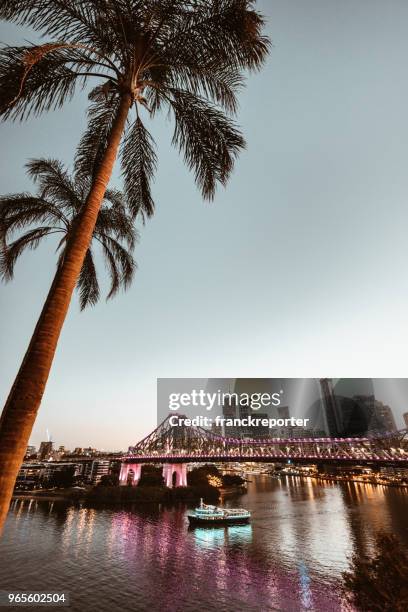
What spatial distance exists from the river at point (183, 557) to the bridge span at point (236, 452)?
882 centimetres

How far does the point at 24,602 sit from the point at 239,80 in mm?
30065

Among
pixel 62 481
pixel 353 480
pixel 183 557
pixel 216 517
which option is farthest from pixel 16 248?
pixel 353 480

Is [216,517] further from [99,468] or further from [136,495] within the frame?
[99,468]

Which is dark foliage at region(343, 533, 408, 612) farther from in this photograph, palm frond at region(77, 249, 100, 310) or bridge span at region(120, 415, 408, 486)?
bridge span at region(120, 415, 408, 486)

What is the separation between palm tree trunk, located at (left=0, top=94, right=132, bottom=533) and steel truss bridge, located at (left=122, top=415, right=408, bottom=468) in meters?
55.5

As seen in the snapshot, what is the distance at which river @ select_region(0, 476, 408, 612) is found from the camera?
69.0 ft

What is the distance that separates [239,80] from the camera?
291 inches

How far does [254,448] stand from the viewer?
108 meters

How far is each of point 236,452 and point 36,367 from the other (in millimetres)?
90507

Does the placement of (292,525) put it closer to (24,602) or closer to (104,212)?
(24,602)

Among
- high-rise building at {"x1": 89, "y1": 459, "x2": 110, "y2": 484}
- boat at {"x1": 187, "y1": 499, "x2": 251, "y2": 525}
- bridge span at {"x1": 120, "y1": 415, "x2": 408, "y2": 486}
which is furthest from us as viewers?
high-rise building at {"x1": 89, "y1": 459, "x2": 110, "y2": 484}

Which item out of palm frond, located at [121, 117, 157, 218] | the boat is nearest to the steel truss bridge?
the boat

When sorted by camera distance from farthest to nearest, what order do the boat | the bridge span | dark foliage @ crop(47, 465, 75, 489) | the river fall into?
1. dark foliage @ crop(47, 465, 75, 489)
2. the bridge span
3. the boat
4. the river

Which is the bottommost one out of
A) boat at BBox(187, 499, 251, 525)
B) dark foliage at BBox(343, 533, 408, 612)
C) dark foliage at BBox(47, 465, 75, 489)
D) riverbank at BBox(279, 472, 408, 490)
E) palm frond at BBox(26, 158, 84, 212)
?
boat at BBox(187, 499, 251, 525)
